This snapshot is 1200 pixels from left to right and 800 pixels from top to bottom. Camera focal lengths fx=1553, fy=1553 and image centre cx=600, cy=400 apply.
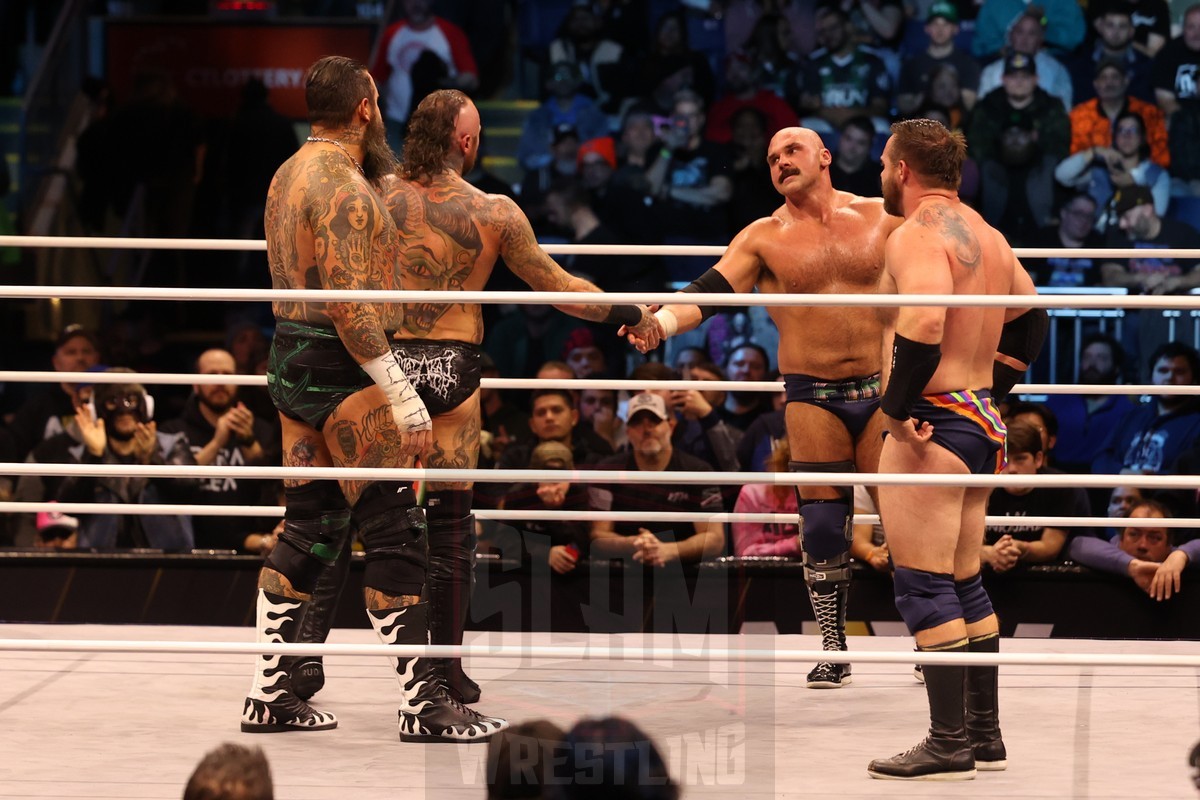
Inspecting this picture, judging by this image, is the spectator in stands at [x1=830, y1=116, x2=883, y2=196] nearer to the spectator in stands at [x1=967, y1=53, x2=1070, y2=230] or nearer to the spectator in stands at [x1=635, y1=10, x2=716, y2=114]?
the spectator in stands at [x1=967, y1=53, x2=1070, y2=230]

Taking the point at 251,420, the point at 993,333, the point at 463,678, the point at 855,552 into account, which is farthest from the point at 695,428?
the point at 993,333

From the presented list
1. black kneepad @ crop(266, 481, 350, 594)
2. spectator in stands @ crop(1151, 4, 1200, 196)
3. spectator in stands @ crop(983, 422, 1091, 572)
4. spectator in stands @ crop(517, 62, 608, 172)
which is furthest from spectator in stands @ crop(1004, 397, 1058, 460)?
spectator in stands @ crop(517, 62, 608, 172)

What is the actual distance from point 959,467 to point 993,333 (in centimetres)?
30

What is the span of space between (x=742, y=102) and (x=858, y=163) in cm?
75

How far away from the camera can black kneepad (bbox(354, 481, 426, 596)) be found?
3.44 metres

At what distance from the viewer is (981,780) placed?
10.5ft

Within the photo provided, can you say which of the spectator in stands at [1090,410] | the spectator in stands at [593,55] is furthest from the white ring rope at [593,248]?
the spectator in stands at [593,55]

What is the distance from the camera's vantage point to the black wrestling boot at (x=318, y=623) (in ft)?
12.7

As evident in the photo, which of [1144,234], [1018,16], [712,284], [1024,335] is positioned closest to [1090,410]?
[1144,234]

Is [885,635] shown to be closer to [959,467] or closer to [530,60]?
[959,467]

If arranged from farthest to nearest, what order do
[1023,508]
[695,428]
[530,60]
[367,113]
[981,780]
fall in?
[530,60], [695,428], [1023,508], [367,113], [981,780]

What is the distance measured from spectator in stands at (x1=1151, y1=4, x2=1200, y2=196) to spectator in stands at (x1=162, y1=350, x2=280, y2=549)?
4553 millimetres

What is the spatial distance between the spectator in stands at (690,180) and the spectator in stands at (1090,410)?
5.98 feet

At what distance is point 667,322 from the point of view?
12.8 feet
